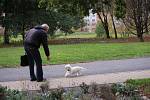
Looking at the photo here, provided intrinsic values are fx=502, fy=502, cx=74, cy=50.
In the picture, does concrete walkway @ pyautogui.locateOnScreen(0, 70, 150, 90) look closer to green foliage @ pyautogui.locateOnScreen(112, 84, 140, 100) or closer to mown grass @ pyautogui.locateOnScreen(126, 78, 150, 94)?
mown grass @ pyautogui.locateOnScreen(126, 78, 150, 94)

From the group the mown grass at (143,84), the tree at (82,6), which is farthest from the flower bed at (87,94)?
the tree at (82,6)

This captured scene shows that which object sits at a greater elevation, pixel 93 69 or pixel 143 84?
pixel 143 84

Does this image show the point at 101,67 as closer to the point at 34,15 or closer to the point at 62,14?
the point at 34,15

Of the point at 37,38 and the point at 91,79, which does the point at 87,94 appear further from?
the point at 37,38

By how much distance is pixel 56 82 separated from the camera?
1473 cm

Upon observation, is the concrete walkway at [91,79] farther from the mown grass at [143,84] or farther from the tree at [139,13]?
the tree at [139,13]

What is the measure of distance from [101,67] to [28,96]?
9256 mm

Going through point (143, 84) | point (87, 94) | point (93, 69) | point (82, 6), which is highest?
point (82, 6)

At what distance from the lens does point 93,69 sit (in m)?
18.1

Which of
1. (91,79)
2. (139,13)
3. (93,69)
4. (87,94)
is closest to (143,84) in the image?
(91,79)

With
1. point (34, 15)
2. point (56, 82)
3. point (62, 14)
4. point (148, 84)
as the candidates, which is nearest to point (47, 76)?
point (56, 82)

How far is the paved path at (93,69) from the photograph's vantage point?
16.8 metres

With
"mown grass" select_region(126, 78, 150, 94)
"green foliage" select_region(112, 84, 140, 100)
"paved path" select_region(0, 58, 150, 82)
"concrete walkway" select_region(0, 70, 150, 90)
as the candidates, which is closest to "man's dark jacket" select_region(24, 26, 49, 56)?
"concrete walkway" select_region(0, 70, 150, 90)

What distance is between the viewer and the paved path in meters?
16.8
